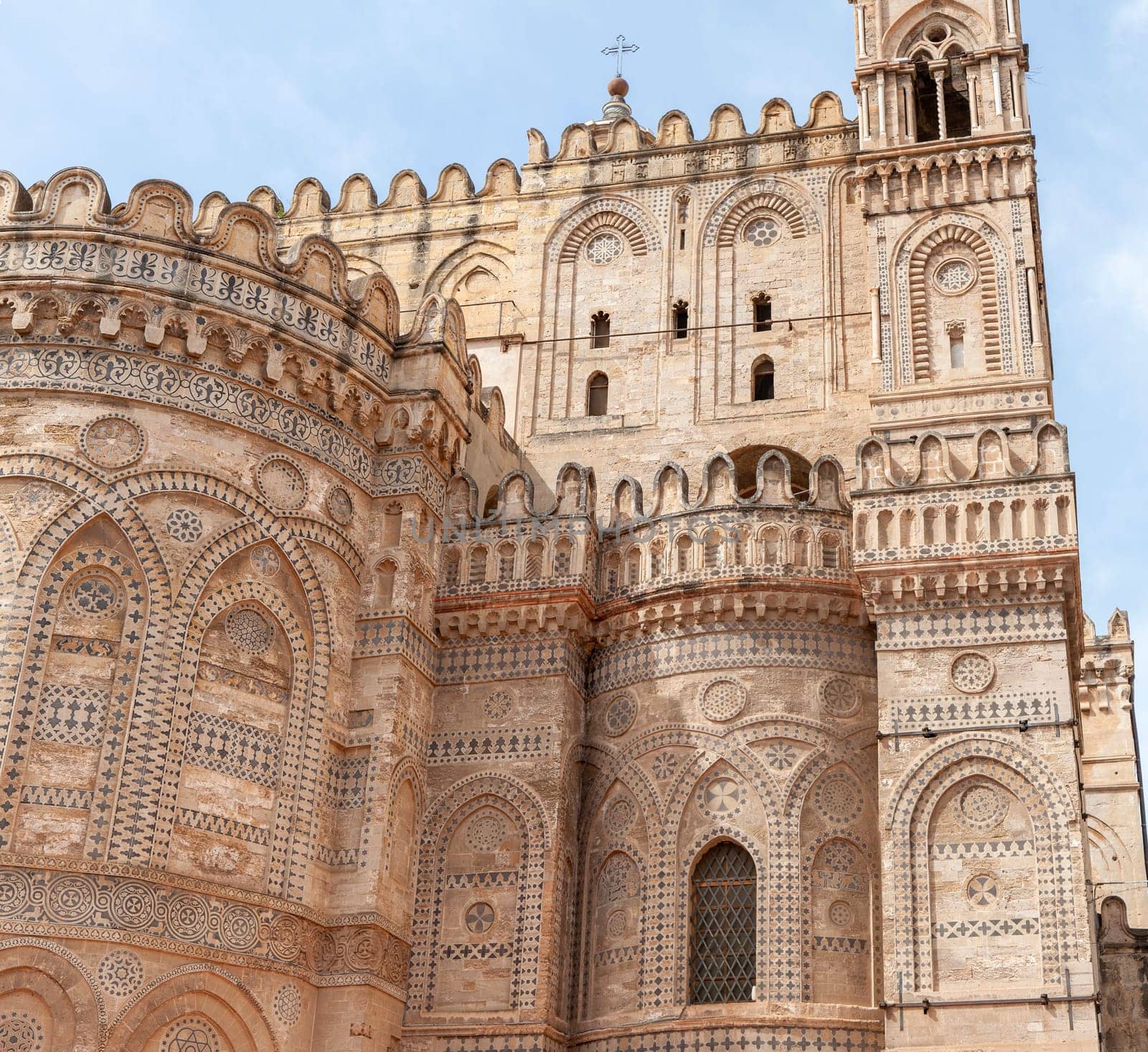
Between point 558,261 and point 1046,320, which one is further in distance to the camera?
point 558,261

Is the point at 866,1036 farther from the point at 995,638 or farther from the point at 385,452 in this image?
the point at 385,452

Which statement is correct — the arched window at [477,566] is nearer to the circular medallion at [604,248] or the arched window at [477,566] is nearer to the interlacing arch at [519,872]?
the interlacing arch at [519,872]

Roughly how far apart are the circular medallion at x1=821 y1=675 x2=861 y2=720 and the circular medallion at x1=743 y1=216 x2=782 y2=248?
6.50 meters

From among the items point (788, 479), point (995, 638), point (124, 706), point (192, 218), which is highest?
point (192, 218)

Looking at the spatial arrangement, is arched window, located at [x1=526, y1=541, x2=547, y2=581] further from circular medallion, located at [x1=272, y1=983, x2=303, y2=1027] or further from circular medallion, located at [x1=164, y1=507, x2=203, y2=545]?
circular medallion, located at [x1=272, y1=983, x2=303, y2=1027]

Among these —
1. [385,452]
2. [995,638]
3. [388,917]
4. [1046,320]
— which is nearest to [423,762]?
[388,917]

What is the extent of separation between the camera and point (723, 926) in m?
13.7

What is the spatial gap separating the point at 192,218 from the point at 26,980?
650cm

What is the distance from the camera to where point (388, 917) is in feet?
44.8

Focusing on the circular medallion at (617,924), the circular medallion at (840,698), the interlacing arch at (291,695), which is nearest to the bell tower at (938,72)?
the circular medallion at (840,698)

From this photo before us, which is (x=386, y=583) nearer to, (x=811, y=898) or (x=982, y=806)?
(x=811, y=898)

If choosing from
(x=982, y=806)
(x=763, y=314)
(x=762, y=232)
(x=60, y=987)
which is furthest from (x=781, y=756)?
(x=762, y=232)

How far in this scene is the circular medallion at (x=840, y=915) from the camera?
1346 cm

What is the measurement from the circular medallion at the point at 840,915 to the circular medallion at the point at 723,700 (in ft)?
5.88
